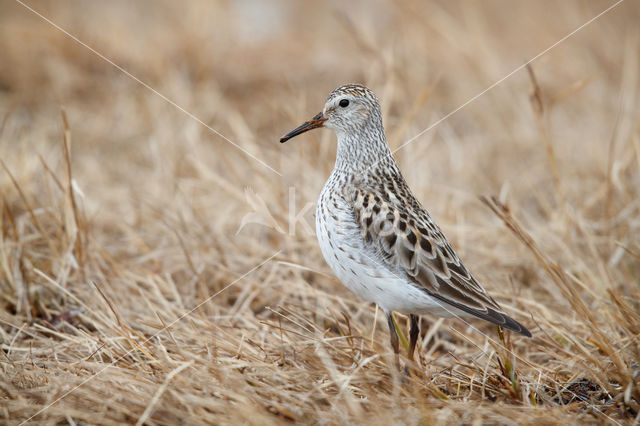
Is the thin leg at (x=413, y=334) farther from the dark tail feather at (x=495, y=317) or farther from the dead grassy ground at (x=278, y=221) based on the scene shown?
the dark tail feather at (x=495, y=317)

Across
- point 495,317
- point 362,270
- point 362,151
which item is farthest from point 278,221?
point 495,317

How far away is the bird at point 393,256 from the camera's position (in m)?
2.80

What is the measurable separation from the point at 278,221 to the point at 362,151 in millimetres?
1298

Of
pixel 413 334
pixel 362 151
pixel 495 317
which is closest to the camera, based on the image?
pixel 495 317

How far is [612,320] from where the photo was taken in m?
3.29

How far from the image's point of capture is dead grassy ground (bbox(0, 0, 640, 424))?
8.64 ft

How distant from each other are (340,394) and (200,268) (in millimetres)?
2000

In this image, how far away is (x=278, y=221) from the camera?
4.46m

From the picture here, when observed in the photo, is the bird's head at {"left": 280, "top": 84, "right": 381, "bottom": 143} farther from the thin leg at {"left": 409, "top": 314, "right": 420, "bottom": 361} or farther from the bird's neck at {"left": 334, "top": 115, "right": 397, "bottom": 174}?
the thin leg at {"left": 409, "top": 314, "right": 420, "bottom": 361}

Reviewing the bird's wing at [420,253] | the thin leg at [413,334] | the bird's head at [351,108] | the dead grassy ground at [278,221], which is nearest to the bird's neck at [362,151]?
the bird's head at [351,108]

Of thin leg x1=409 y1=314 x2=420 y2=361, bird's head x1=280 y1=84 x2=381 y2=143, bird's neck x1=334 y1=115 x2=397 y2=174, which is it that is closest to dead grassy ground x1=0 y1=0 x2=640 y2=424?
thin leg x1=409 y1=314 x2=420 y2=361

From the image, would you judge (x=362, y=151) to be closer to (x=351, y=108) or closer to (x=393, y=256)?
(x=351, y=108)

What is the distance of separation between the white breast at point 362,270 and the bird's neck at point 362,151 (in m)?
0.37

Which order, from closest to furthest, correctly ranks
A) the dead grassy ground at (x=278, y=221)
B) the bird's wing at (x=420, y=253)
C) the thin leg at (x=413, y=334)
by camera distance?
1. the dead grassy ground at (x=278, y=221)
2. the bird's wing at (x=420, y=253)
3. the thin leg at (x=413, y=334)
